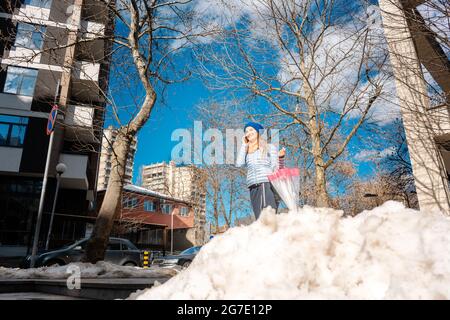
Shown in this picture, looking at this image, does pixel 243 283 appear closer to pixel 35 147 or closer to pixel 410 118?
pixel 410 118

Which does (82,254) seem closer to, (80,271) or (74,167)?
(80,271)

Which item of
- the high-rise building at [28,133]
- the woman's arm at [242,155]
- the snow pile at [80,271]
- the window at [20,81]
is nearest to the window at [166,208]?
the high-rise building at [28,133]

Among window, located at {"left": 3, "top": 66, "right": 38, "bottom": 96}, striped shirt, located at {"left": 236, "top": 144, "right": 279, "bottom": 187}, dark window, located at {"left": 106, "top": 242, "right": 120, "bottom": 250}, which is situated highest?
window, located at {"left": 3, "top": 66, "right": 38, "bottom": 96}

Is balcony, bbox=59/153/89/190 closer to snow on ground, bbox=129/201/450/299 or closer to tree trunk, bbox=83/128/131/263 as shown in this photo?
tree trunk, bbox=83/128/131/263

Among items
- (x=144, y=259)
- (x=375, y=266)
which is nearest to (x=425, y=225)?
(x=375, y=266)

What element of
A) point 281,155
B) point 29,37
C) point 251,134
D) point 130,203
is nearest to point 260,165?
point 281,155

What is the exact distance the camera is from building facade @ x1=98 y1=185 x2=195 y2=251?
34.2 metres

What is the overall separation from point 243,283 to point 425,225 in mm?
925

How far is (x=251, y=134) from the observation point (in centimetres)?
491

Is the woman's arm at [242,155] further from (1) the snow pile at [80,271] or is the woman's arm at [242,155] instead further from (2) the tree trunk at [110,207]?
(2) the tree trunk at [110,207]

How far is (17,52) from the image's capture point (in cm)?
1705

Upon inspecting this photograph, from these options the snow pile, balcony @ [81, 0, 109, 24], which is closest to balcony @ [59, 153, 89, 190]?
balcony @ [81, 0, 109, 24]

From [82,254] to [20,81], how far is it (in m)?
12.2

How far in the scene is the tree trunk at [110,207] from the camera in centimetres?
603
